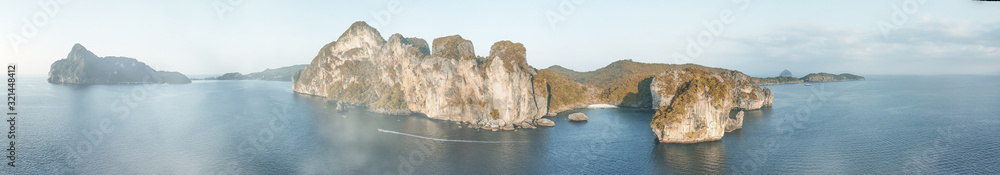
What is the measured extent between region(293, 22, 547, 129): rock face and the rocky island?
0.19m

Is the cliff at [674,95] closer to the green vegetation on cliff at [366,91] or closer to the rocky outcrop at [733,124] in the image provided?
the rocky outcrop at [733,124]

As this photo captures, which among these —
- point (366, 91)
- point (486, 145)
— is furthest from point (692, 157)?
point (366, 91)

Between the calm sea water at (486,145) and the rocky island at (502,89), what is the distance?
4.41 meters

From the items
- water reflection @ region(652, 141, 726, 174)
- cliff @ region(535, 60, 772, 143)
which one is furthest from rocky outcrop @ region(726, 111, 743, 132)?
water reflection @ region(652, 141, 726, 174)

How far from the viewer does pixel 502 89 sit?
256 feet

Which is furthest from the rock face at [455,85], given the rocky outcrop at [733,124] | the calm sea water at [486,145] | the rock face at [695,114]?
the rocky outcrop at [733,124]

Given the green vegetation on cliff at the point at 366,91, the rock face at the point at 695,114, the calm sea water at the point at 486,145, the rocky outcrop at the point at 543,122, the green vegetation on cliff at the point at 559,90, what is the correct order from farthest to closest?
the green vegetation on cliff at the point at 366,91
the green vegetation on cliff at the point at 559,90
the rocky outcrop at the point at 543,122
the rock face at the point at 695,114
the calm sea water at the point at 486,145

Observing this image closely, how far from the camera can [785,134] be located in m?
64.9

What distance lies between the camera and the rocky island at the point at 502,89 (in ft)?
191

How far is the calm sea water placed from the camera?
46562mm

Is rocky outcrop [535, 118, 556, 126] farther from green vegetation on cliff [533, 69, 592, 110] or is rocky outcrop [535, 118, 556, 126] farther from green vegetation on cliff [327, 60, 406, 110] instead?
green vegetation on cliff [327, 60, 406, 110]

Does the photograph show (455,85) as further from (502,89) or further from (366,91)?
(366,91)

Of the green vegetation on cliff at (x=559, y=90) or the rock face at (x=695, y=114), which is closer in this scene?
the rock face at (x=695, y=114)

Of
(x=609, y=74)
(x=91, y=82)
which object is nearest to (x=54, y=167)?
(x=609, y=74)
